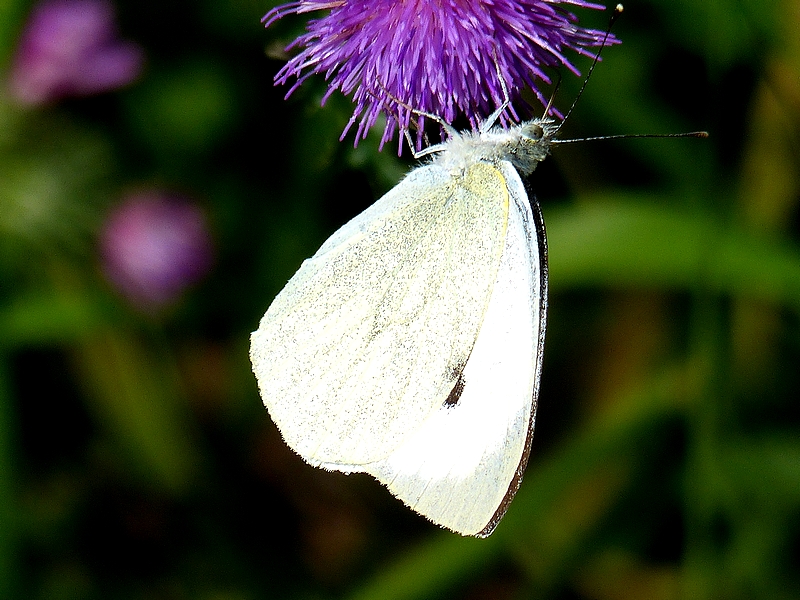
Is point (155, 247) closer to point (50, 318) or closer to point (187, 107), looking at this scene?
point (50, 318)

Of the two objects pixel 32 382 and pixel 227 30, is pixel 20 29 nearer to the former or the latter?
pixel 227 30

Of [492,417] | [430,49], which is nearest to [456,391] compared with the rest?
[492,417]

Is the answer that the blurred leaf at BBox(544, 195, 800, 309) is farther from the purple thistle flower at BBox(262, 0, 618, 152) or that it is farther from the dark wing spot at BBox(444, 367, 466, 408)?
the dark wing spot at BBox(444, 367, 466, 408)

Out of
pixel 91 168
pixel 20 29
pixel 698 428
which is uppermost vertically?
pixel 20 29

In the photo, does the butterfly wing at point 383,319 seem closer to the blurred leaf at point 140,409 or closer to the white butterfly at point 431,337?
the white butterfly at point 431,337

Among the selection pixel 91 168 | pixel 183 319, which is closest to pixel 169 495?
pixel 183 319

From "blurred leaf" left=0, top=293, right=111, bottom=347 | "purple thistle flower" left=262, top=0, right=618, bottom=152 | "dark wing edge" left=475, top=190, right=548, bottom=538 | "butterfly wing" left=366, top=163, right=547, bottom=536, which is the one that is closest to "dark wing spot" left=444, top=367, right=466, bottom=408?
"butterfly wing" left=366, top=163, right=547, bottom=536

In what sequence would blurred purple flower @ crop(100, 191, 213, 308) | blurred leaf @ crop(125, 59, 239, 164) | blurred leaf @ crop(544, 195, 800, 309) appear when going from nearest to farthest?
blurred leaf @ crop(544, 195, 800, 309)
blurred purple flower @ crop(100, 191, 213, 308)
blurred leaf @ crop(125, 59, 239, 164)

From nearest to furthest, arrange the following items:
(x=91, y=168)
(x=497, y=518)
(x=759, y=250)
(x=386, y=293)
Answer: (x=497, y=518), (x=386, y=293), (x=759, y=250), (x=91, y=168)
